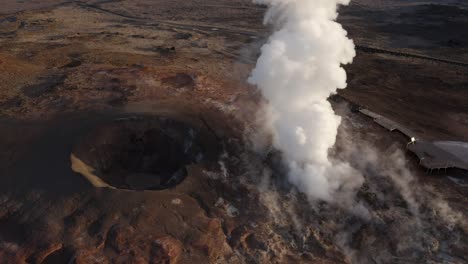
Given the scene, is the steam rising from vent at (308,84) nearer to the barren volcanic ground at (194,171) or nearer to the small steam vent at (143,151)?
the barren volcanic ground at (194,171)

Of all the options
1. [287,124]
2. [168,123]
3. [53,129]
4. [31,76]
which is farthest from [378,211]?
[31,76]

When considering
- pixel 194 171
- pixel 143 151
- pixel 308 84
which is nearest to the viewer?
pixel 194 171

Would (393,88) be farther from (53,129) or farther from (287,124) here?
(53,129)

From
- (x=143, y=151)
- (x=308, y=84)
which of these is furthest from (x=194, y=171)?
(x=308, y=84)

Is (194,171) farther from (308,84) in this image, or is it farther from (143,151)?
(308,84)

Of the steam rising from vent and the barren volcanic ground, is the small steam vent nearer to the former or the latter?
the barren volcanic ground

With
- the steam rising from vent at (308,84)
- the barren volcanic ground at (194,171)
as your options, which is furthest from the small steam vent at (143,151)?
the steam rising from vent at (308,84)
